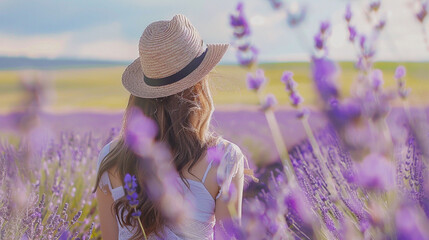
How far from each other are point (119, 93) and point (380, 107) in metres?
9.59

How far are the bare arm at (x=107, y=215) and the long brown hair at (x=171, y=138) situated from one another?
0.09 metres

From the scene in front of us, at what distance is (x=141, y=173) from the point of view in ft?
6.15

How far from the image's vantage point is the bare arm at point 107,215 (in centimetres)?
209

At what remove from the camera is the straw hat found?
6.62ft

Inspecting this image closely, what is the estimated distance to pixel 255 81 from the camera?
4.16ft

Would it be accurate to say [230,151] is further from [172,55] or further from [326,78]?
[326,78]

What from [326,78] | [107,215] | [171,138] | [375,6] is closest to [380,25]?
[375,6]

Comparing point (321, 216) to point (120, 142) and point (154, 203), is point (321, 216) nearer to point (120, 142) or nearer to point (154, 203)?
point (154, 203)

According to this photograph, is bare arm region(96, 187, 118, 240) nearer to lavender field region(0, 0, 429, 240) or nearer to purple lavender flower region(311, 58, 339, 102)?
lavender field region(0, 0, 429, 240)

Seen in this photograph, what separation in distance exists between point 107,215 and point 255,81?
105 cm

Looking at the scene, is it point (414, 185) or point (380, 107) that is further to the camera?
point (414, 185)

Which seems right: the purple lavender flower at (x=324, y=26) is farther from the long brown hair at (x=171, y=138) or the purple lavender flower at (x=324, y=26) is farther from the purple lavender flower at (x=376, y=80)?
the long brown hair at (x=171, y=138)

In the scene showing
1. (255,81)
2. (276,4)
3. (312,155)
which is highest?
(276,4)

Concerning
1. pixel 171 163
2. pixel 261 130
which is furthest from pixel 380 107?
pixel 261 130
